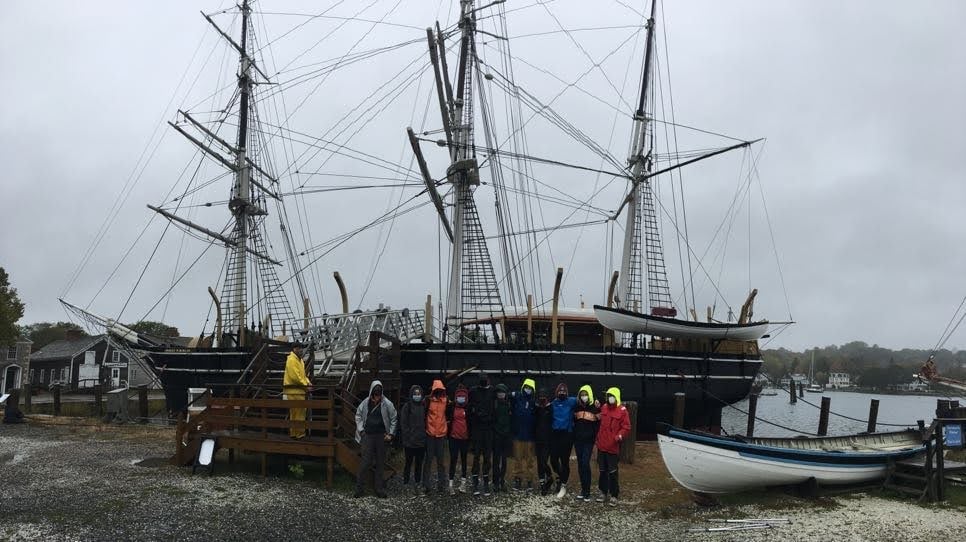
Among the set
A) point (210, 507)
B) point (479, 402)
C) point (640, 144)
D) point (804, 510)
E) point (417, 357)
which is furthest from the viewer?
point (640, 144)

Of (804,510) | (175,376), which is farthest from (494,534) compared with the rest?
(175,376)

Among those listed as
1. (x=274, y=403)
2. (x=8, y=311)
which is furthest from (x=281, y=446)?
(x=8, y=311)

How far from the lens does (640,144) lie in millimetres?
28172

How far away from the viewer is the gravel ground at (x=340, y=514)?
8.65 m

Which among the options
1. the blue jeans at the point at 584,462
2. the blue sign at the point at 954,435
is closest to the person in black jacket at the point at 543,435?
the blue jeans at the point at 584,462

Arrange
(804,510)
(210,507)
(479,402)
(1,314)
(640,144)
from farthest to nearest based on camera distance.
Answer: (1,314) → (640,144) → (479,402) → (804,510) → (210,507)

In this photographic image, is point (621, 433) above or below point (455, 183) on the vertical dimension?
below

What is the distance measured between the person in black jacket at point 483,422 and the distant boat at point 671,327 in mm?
9709

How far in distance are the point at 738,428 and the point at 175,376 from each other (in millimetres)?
31212

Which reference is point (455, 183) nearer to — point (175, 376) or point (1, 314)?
point (175, 376)

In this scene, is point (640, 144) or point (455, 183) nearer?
point (455, 183)

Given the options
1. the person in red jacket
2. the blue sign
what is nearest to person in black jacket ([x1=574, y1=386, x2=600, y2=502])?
the person in red jacket

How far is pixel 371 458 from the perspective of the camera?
1098 cm

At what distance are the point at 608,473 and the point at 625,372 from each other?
414 inches
